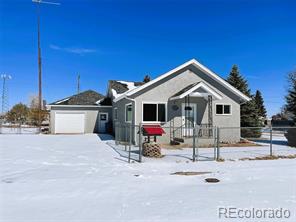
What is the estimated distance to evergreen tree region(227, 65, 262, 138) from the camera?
25442mm

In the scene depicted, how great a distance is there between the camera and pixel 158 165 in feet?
31.5

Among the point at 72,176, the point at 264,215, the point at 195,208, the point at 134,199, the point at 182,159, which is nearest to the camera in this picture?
the point at 264,215

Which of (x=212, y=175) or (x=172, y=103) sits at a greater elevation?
(x=172, y=103)

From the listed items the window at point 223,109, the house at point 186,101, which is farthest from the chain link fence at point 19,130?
the window at point 223,109

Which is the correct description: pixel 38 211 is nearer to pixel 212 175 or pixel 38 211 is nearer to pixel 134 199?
pixel 134 199

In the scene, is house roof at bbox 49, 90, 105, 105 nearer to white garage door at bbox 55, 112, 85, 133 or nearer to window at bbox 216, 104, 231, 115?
white garage door at bbox 55, 112, 85, 133

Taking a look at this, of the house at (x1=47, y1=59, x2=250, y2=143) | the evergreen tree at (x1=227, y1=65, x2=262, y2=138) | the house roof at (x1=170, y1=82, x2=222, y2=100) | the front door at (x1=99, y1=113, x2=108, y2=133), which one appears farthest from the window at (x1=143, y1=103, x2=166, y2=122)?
the front door at (x1=99, y1=113, x2=108, y2=133)

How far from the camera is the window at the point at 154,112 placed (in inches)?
666

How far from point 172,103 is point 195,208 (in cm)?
1244

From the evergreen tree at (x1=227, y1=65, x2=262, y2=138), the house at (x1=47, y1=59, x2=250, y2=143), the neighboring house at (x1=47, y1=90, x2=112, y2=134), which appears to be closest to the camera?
the house at (x1=47, y1=59, x2=250, y2=143)

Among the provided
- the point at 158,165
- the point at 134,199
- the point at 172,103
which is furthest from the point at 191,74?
the point at 134,199

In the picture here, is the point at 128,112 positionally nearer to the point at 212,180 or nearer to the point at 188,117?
the point at 188,117

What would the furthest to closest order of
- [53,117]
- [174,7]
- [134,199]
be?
[53,117] < [174,7] < [134,199]

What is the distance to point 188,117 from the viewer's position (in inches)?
693
